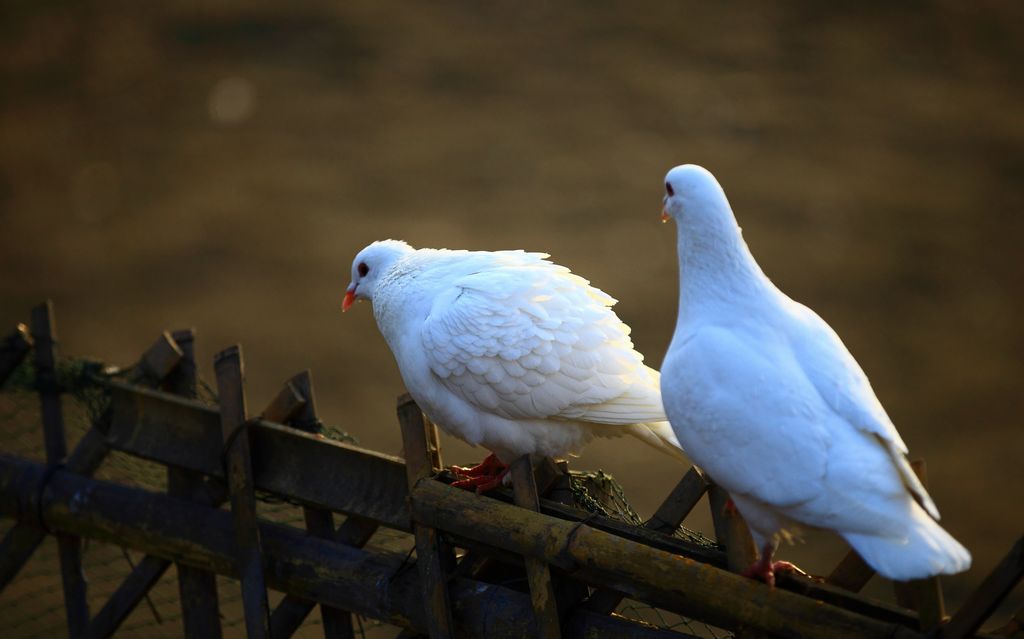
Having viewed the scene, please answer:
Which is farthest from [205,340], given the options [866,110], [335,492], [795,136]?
[866,110]

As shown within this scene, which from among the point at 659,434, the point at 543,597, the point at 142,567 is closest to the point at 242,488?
the point at 142,567

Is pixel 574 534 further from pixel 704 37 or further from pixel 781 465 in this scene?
pixel 704 37

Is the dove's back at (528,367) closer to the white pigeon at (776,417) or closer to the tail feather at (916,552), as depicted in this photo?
the white pigeon at (776,417)

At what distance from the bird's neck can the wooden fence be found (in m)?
0.59

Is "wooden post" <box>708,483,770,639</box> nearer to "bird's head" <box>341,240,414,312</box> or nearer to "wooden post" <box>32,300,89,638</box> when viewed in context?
"bird's head" <box>341,240,414,312</box>

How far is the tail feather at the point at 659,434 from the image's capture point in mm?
4457

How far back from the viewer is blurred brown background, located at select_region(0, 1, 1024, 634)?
9.08m

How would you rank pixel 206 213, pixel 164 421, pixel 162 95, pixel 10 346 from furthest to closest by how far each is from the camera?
pixel 162 95 → pixel 206 213 → pixel 10 346 → pixel 164 421

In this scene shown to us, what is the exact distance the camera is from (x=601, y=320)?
14.9 feet

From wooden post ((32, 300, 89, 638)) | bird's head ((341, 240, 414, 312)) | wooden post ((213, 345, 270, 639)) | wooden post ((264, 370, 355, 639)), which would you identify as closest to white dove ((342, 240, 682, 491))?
wooden post ((264, 370, 355, 639))

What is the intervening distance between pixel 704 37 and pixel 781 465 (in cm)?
1080

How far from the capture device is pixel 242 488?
460cm

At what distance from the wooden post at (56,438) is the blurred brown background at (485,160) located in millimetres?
2992

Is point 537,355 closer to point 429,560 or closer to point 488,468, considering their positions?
point 488,468
